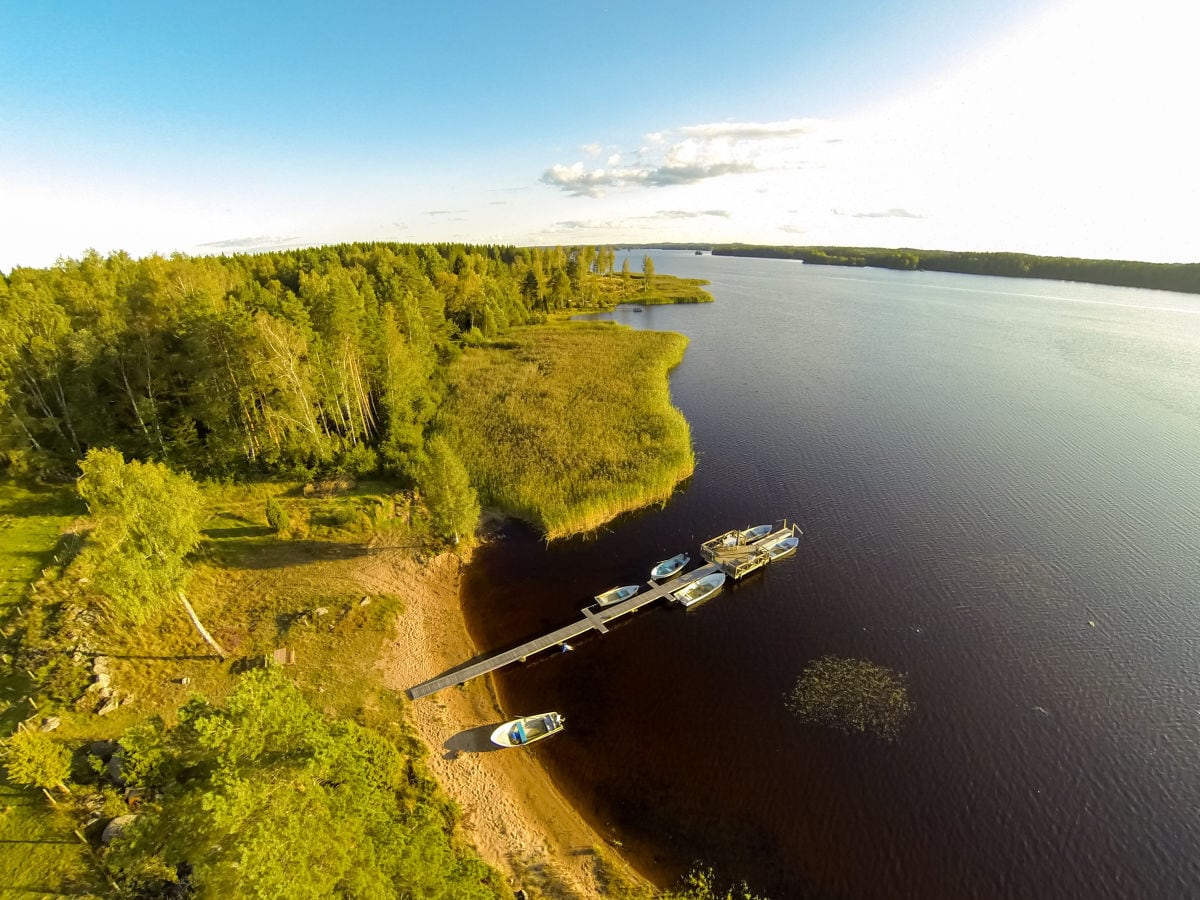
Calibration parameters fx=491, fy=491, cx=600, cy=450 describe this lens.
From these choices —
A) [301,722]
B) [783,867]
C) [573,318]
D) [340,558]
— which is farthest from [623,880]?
[573,318]

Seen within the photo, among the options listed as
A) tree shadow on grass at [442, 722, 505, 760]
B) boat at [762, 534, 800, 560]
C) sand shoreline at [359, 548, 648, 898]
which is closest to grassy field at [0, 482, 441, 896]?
sand shoreline at [359, 548, 648, 898]

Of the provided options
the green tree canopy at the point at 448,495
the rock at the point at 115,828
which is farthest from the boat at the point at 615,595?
the rock at the point at 115,828

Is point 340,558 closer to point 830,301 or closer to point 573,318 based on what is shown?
point 573,318

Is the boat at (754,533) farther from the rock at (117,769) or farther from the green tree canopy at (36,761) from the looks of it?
the green tree canopy at (36,761)

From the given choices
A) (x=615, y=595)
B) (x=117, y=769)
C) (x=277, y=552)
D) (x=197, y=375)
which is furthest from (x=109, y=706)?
(x=197, y=375)

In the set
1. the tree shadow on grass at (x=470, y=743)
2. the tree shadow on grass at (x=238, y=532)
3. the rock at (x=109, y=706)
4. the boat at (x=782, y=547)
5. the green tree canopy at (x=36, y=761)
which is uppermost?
the green tree canopy at (x=36, y=761)
